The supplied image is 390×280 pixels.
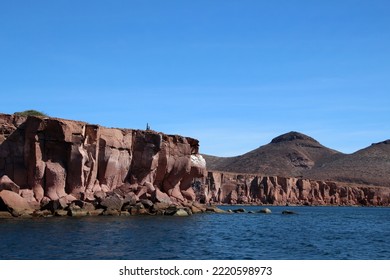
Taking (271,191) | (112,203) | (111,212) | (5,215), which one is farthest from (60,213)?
(271,191)

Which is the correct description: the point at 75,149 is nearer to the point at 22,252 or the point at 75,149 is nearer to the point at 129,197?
the point at 129,197

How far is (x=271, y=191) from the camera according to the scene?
5049 inches

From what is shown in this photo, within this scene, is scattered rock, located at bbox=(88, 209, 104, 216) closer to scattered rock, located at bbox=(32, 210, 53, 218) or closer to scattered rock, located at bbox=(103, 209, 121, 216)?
scattered rock, located at bbox=(103, 209, 121, 216)

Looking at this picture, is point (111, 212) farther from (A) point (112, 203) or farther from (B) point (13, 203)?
(B) point (13, 203)

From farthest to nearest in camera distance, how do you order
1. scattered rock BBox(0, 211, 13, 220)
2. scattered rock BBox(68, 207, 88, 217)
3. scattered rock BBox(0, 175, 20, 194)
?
scattered rock BBox(68, 207, 88, 217) → scattered rock BBox(0, 175, 20, 194) → scattered rock BBox(0, 211, 13, 220)

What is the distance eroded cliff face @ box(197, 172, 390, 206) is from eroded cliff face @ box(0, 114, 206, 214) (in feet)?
136

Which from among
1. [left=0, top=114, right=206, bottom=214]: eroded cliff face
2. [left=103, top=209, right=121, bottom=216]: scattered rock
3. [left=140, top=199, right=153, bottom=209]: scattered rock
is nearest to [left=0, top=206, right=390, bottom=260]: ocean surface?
[left=103, top=209, right=121, bottom=216]: scattered rock

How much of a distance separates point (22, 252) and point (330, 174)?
168 metres

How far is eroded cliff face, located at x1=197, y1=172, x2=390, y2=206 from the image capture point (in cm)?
12069

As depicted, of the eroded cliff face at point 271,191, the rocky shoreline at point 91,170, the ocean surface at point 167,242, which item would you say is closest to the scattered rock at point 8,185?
the rocky shoreline at point 91,170

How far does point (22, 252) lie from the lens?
28.0 metres

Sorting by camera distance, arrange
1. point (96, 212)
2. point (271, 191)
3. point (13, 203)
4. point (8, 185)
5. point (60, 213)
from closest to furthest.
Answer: point (13, 203)
point (60, 213)
point (8, 185)
point (96, 212)
point (271, 191)

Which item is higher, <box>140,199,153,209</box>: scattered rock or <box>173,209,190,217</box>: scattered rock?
<box>140,199,153,209</box>: scattered rock

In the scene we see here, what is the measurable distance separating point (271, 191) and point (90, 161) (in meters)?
76.5
